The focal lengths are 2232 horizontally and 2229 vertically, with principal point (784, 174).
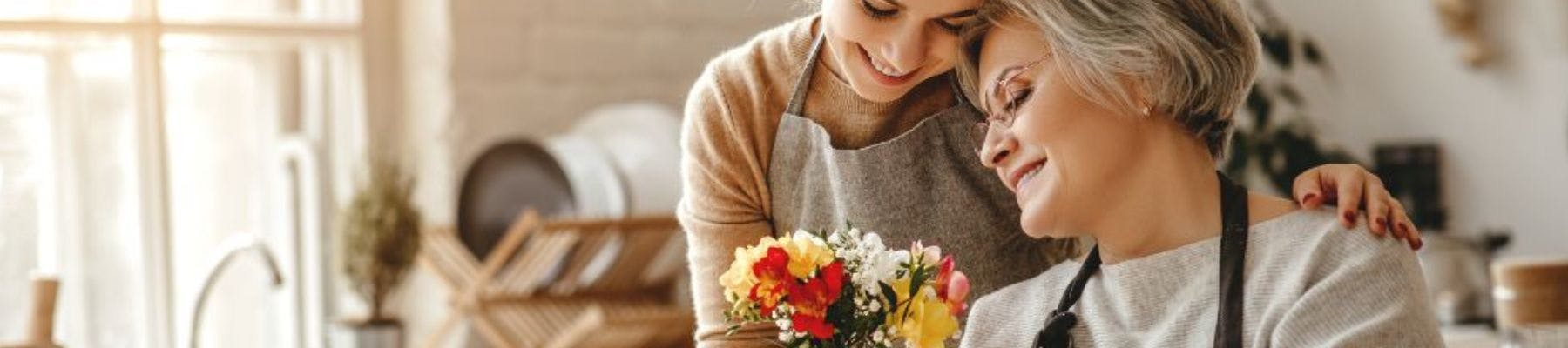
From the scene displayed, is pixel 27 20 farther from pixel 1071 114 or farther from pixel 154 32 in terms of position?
pixel 1071 114

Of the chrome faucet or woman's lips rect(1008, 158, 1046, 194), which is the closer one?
woman's lips rect(1008, 158, 1046, 194)

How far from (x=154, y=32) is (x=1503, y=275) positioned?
285 centimetres

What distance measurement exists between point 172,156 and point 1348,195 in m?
3.57

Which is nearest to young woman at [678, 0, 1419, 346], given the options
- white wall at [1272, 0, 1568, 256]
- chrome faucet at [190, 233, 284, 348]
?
chrome faucet at [190, 233, 284, 348]

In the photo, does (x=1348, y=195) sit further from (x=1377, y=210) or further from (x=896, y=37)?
(x=896, y=37)

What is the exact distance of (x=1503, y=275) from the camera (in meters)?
3.12

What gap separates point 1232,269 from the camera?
5.63ft

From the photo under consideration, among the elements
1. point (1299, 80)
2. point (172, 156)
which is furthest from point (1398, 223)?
point (1299, 80)

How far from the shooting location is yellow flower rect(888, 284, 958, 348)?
175 cm

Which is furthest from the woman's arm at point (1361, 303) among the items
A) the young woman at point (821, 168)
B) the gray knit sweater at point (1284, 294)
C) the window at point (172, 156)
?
the window at point (172, 156)

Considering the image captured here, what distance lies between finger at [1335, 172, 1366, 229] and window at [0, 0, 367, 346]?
316 cm

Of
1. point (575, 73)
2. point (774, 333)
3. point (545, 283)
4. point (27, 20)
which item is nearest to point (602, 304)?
point (545, 283)

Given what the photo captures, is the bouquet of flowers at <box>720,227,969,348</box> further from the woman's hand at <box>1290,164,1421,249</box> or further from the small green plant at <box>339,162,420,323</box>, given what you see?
the small green plant at <box>339,162,420,323</box>

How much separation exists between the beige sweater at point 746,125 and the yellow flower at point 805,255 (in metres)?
0.39
